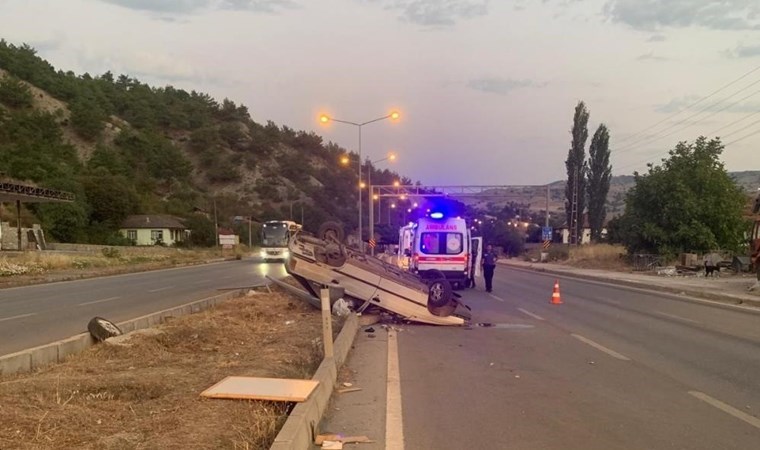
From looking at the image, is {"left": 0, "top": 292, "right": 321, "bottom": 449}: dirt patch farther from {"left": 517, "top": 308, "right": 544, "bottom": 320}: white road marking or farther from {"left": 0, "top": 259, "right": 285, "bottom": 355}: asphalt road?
{"left": 517, "top": 308, "right": 544, "bottom": 320}: white road marking

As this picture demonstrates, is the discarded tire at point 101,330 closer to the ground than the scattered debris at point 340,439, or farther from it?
farther from it

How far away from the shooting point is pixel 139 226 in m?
86.5

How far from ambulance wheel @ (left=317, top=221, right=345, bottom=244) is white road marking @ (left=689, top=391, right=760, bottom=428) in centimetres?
785

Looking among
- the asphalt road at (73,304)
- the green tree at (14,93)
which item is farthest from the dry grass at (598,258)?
the green tree at (14,93)

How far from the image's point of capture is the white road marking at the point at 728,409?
261 inches

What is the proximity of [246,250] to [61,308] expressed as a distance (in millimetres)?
62666

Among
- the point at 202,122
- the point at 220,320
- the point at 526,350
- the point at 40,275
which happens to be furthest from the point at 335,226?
the point at 202,122

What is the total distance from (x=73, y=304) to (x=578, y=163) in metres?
57.6

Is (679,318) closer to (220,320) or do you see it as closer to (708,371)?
(708,371)

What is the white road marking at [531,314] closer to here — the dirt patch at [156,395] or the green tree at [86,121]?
the dirt patch at [156,395]

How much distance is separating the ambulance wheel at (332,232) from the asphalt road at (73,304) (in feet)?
15.3

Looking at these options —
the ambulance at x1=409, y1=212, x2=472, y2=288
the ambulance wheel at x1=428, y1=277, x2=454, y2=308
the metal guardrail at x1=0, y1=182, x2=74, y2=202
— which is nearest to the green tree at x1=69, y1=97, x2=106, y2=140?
the metal guardrail at x1=0, y1=182, x2=74, y2=202

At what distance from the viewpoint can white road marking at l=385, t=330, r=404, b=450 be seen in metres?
5.96

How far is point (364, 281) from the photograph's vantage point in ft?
44.5
